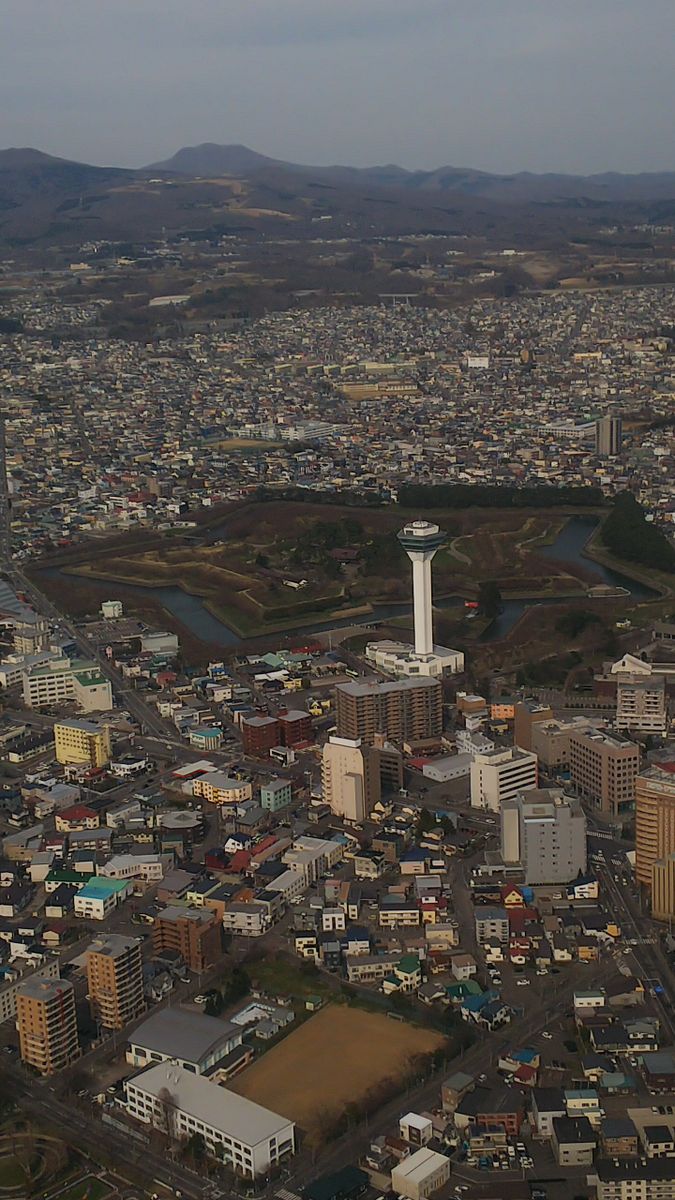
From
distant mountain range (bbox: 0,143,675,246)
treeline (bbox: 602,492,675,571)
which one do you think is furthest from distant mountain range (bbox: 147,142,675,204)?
treeline (bbox: 602,492,675,571)

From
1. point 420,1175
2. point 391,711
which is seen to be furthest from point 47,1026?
point 391,711

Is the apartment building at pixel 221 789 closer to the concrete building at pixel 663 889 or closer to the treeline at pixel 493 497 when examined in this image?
the concrete building at pixel 663 889

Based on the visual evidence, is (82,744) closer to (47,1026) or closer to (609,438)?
(47,1026)

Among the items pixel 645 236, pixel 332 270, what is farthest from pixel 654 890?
pixel 645 236

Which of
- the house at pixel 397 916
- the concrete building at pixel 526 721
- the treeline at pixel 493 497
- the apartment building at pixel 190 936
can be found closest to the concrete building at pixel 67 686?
the concrete building at pixel 526 721


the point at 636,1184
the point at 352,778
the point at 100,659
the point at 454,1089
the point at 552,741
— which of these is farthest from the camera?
the point at 100,659

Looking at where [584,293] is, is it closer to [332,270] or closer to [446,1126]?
[332,270]
